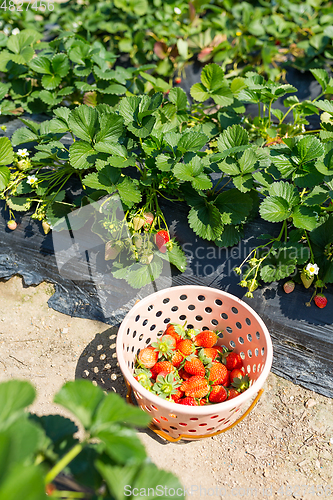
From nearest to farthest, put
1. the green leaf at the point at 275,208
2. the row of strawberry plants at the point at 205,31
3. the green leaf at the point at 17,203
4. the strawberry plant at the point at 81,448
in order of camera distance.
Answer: the strawberry plant at the point at 81,448 → the green leaf at the point at 275,208 → the green leaf at the point at 17,203 → the row of strawberry plants at the point at 205,31

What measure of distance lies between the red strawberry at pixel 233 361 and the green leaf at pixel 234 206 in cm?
50

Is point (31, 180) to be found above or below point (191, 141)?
below

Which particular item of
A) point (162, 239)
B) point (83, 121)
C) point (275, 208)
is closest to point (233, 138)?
Result: point (275, 208)

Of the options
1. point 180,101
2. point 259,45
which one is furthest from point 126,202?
point 259,45

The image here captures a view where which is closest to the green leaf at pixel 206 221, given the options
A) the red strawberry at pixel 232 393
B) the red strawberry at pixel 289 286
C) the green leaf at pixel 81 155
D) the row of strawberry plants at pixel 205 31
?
the red strawberry at pixel 289 286

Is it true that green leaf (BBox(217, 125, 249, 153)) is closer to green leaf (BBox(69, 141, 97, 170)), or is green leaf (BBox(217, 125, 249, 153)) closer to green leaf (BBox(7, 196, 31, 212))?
green leaf (BBox(69, 141, 97, 170))

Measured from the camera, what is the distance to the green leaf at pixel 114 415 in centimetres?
49

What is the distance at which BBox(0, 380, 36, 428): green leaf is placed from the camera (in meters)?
0.49

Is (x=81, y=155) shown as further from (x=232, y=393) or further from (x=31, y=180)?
(x=232, y=393)

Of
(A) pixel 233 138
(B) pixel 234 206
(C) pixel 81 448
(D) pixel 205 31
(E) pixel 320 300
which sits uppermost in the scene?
(D) pixel 205 31

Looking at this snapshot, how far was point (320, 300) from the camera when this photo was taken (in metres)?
1.30

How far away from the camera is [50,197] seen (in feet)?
4.89

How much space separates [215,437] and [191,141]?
1066 mm

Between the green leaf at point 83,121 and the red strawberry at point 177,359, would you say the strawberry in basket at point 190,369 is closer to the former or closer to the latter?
the red strawberry at point 177,359
